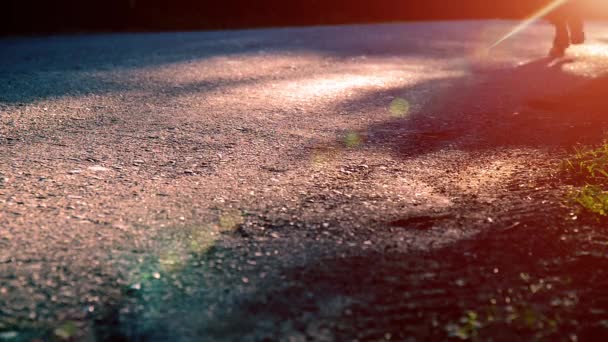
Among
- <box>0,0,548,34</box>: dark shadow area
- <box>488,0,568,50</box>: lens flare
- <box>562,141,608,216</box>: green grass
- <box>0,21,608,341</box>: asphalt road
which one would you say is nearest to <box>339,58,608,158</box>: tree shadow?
<box>0,21,608,341</box>: asphalt road

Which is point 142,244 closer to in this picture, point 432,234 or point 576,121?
point 432,234

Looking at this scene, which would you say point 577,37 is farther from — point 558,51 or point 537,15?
point 537,15

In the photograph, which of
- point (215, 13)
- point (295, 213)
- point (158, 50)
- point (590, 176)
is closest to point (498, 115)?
point (590, 176)

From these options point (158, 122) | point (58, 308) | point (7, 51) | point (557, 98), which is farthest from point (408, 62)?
point (58, 308)

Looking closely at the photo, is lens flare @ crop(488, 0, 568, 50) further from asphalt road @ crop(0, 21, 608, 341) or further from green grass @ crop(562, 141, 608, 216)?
green grass @ crop(562, 141, 608, 216)

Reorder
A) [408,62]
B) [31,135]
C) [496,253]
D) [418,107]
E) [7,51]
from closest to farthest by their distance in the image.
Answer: [496,253], [31,135], [418,107], [408,62], [7,51]

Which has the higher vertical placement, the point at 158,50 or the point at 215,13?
the point at 215,13
